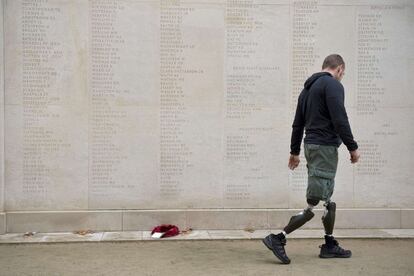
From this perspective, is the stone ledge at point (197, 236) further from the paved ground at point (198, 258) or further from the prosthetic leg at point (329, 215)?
the prosthetic leg at point (329, 215)

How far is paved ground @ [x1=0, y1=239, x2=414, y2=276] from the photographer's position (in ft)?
17.1

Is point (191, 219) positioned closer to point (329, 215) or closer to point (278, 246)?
point (278, 246)

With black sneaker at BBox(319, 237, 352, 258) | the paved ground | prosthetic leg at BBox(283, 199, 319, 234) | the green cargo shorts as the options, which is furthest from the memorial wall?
the green cargo shorts

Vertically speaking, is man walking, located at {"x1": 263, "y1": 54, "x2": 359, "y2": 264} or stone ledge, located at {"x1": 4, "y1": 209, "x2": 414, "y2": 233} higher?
man walking, located at {"x1": 263, "y1": 54, "x2": 359, "y2": 264}

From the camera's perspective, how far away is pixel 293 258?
18.9 ft

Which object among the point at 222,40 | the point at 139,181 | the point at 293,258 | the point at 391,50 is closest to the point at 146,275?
the point at 293,258

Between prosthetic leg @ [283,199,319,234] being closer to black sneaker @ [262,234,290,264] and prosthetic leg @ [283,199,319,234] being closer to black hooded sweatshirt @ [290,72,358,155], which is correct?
black sneaker @ [262,234,290,264]

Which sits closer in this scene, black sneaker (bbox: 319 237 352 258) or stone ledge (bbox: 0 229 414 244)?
black sneaker (bbox: 319 237 352 258)

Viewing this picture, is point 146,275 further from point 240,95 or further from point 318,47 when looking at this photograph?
point 318,47

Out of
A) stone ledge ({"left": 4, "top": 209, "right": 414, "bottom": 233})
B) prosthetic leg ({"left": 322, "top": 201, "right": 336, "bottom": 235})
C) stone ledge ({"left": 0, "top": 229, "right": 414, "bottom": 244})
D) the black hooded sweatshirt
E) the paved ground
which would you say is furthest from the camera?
stone ledge ({"left": 4, "top": 209, "right": 414, "bottom": 233})

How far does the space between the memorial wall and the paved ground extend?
2.09ft

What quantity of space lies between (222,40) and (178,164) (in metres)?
1.59

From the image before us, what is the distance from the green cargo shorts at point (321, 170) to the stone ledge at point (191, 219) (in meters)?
1.61

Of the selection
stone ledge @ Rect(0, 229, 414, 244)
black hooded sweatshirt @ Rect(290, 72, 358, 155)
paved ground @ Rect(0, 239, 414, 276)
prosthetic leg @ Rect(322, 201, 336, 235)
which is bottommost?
paved ground @ Rect(0, 239, 414, 276)
